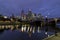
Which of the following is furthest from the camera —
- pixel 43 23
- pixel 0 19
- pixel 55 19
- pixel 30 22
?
pixel 0 19

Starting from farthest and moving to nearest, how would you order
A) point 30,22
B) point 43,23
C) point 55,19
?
point 30,22
point 43,23
point 55,19

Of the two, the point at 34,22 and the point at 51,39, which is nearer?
the point at 51,39

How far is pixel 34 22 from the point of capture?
181125 millimetres

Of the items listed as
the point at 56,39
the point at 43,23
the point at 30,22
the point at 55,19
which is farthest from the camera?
the point at 30,22

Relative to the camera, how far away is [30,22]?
185750 millimetres

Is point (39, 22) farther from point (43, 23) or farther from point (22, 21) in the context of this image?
point (22, 21)

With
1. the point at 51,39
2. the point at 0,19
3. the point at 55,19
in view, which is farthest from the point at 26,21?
the point at 51,39

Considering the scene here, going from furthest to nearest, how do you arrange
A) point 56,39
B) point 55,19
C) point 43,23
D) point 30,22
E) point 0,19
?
1. point 0,19
2. point 30,22
3. point 43,23
4. point 55,19
5. point 56,39

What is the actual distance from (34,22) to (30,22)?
21.4ft

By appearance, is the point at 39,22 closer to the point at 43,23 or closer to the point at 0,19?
the point at 43,23

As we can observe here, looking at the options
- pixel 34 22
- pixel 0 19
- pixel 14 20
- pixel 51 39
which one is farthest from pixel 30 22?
pixel 51 39

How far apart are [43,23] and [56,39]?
139 m

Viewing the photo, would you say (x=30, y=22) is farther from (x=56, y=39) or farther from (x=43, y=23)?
(x=56, y=39)

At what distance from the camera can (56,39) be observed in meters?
32.7
